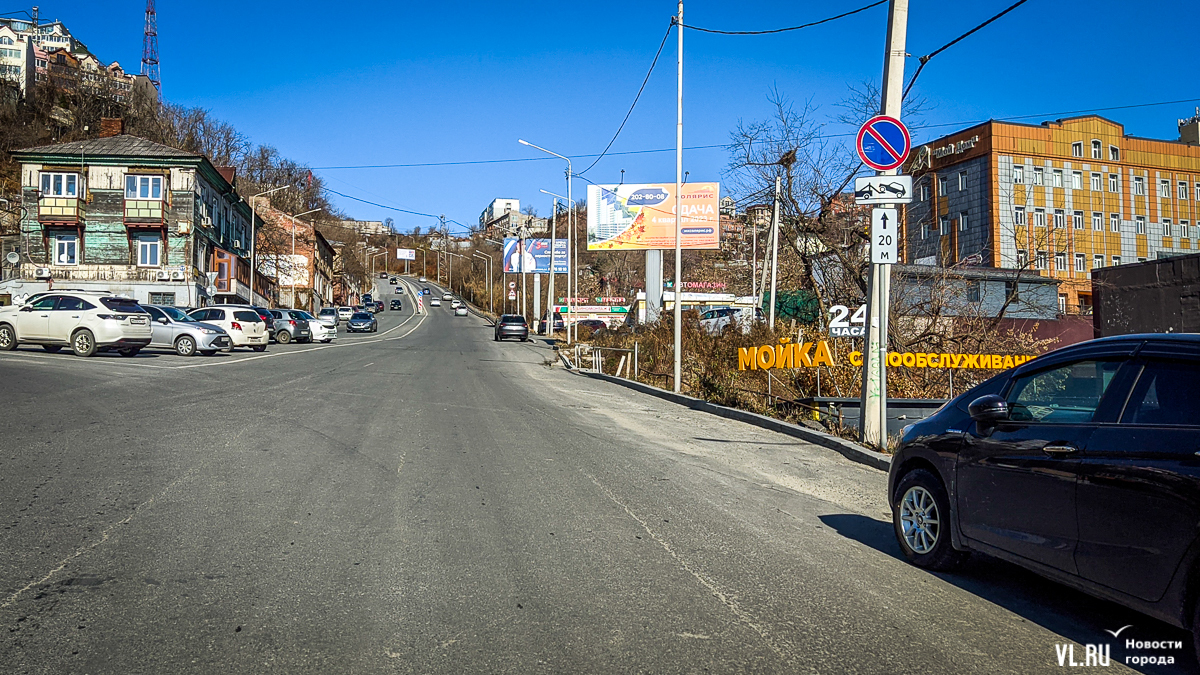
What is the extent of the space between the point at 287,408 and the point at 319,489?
6141mm

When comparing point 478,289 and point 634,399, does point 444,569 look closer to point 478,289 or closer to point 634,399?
point 634,399

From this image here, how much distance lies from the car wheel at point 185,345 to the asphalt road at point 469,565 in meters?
16.9

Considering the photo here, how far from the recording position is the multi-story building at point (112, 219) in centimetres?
4966

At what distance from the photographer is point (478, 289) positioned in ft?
377

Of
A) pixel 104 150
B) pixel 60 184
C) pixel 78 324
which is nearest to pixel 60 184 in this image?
pixel 60 184

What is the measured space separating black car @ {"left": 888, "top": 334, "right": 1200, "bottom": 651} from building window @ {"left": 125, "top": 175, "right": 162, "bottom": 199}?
54514 millimetres

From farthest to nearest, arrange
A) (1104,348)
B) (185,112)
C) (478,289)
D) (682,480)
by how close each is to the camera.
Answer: (478,289), (185,112), (682,480), (1104,348)

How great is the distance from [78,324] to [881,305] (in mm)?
22075

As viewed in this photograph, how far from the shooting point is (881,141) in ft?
33.2

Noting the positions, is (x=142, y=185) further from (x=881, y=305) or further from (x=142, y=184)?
(x=881, y=305)

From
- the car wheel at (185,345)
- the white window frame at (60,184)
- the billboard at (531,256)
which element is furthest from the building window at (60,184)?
the car wheel at (185,345)

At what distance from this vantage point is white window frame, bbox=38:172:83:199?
5000cm

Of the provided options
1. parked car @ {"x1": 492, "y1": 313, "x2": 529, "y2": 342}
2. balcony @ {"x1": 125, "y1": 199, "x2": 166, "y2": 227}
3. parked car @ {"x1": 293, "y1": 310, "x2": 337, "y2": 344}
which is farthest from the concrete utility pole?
balcony @ {"x1": 125, "y1": 199, "x2": 166, "y2": 227}

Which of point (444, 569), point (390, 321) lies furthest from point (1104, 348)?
point (390, 321)
